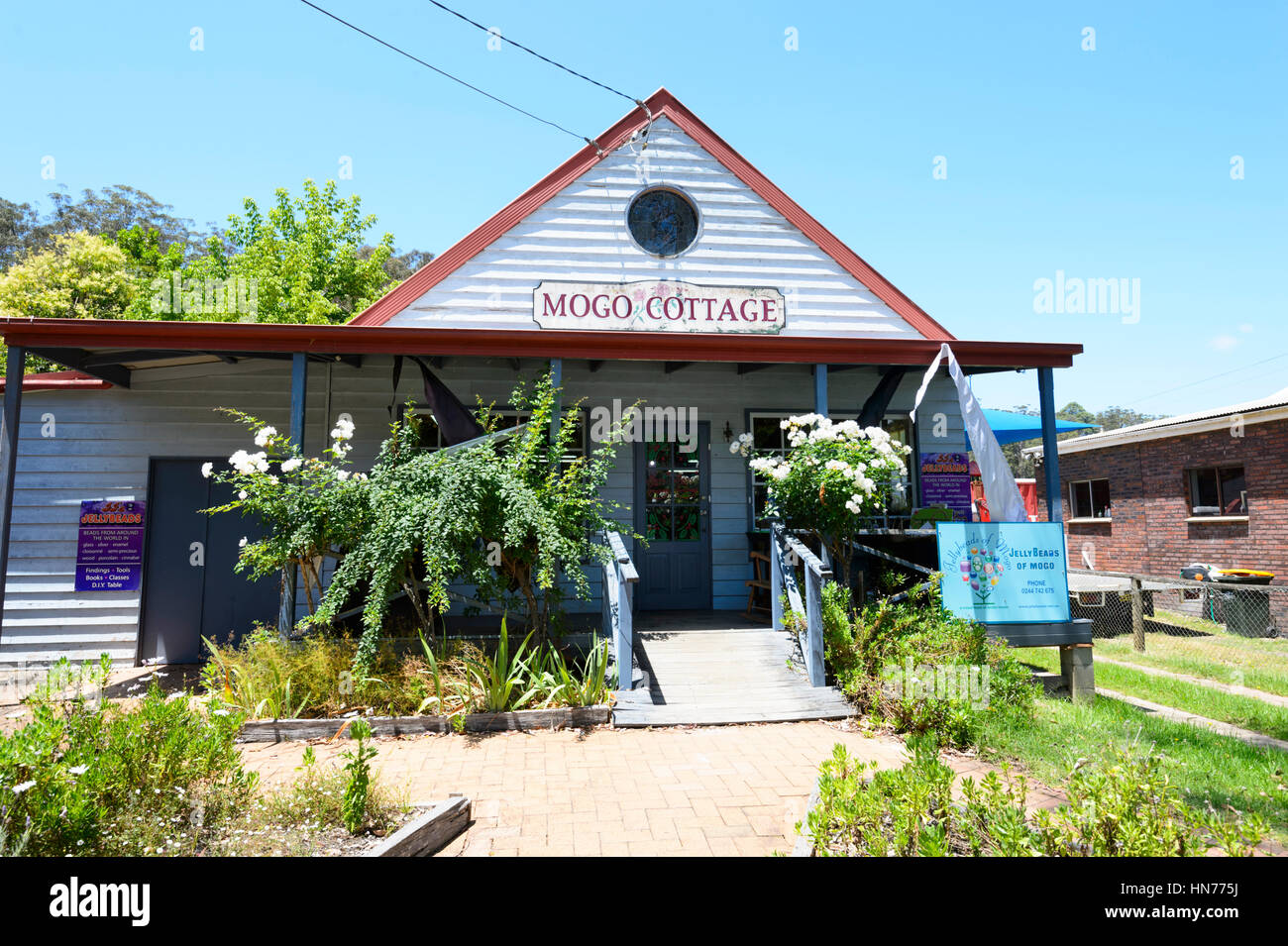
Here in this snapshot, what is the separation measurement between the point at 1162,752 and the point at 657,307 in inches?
273

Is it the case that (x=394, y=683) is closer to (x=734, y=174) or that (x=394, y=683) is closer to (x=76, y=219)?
(x=734, y=174)

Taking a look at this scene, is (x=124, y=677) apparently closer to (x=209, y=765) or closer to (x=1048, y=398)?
(x=209, y=765)

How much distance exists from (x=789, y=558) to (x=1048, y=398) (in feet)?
11.9

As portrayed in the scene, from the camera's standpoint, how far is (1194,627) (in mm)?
12609

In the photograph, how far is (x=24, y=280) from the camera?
21.9m

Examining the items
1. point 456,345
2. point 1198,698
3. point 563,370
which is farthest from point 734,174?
point 1198,698

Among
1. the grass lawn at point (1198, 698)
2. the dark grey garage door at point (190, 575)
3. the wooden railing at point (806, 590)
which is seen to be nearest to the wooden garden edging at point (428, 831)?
the wooden railing at point (806, 590)

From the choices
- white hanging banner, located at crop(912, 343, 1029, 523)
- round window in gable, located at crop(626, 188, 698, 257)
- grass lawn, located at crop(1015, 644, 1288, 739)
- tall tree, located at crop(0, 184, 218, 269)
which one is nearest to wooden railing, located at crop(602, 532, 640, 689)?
white hanging banner, located at crop(912, 343, 1029, 523)

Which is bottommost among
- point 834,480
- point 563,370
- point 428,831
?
point 428,831

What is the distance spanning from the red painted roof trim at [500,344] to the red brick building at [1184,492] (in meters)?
8.66

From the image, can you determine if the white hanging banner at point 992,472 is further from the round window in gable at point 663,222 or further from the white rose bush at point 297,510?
the white rose bush at point 297,510

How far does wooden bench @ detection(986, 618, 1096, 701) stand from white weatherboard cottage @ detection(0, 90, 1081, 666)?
2603 millimetres

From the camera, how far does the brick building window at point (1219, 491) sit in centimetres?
1415

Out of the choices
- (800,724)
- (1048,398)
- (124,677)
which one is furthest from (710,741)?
A: (124,677)
